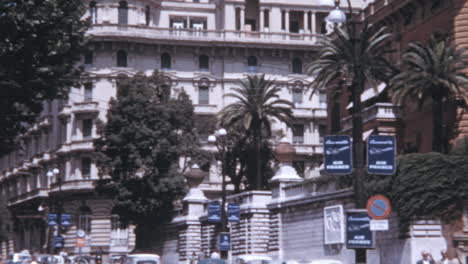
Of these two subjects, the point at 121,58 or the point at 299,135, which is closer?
the point at 121,58

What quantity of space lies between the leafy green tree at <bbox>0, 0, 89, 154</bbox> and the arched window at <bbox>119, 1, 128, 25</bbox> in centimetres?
5429

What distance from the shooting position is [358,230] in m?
25.7

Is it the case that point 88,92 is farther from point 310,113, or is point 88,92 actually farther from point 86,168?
point 310,113

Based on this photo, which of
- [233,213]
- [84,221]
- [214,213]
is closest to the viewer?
[233,213]

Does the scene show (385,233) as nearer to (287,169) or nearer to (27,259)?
(287,169)

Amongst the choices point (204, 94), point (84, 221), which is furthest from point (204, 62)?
point (84, 221)

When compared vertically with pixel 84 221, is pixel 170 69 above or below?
above

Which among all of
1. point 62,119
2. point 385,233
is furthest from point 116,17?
point 385,233

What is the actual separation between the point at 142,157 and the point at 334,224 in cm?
2929

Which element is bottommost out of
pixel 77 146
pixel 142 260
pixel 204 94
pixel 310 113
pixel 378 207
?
pixel 142 260

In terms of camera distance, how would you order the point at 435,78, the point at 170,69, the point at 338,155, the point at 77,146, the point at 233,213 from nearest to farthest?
the point at 338,155 < the point at 435,78 < the point at 233,213 < the point at 77,146 < the point at 170,69

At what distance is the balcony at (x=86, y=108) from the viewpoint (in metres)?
85.4

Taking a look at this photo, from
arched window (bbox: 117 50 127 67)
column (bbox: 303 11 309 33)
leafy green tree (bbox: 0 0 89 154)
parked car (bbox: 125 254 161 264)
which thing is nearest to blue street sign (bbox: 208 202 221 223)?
parked car (bbox: 125 254 161 264)

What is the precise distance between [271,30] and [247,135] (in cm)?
1874
